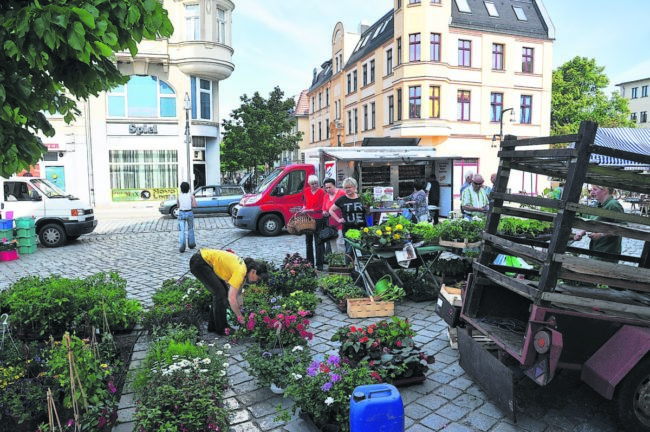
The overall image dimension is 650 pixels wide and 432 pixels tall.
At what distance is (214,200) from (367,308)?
16.1m

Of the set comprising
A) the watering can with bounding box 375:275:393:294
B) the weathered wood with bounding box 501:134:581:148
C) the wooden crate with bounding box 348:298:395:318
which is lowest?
the wooden crate with bounding box 348:298:395:318

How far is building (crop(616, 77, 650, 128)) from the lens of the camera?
71.8m

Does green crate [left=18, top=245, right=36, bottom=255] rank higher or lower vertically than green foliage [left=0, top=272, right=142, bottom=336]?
lower

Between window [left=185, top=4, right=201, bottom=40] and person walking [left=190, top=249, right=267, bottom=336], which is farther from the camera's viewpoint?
window [left=185, top=4, right=201, bottom=40]

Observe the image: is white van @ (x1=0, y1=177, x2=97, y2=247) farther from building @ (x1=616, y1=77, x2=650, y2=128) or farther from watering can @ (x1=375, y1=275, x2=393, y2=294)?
building @ (x1=616, y1=77, x2=650, y2=128)

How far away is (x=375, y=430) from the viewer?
298 cm

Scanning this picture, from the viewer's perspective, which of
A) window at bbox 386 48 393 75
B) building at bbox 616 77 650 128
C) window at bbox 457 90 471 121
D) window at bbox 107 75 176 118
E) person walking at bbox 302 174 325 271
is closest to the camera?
person walking at bbox 302 174 325 271

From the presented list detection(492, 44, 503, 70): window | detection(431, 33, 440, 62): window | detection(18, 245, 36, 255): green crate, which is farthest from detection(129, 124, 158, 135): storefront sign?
detection(492, 44, 503, 70): window

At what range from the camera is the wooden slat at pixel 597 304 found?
137 inches

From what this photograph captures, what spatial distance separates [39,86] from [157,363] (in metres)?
2.26

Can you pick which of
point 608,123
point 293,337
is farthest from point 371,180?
point 608,123

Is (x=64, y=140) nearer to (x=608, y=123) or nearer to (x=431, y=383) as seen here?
(x=431, y=383)

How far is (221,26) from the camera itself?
28.9 metres

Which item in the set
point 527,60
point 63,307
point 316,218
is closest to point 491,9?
point 527,60
